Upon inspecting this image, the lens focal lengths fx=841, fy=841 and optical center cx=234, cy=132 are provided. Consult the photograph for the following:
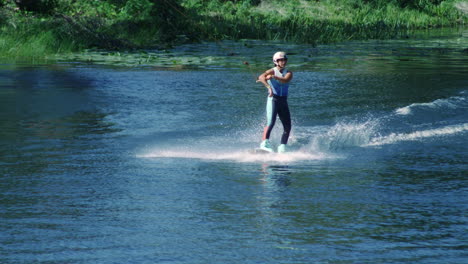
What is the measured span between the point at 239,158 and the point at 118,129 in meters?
3.37

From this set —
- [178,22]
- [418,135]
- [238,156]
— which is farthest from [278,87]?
[178,22]

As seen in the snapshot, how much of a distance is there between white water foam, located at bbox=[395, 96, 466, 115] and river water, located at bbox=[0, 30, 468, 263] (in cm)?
→ 10

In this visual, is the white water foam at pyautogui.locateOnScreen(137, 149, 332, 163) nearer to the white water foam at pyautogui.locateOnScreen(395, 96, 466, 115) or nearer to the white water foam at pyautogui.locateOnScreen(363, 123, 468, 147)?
the white water foam at pyautogui.locateOnScreen(363, 123, 468, 147)

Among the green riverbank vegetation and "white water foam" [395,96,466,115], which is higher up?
the green riverbank vegetation

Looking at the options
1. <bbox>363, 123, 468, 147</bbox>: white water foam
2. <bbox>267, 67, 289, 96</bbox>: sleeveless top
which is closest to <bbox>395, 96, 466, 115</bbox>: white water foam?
<bbox>363, 123, 468, 147</bbox>: white water foam

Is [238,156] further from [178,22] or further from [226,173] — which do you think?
[178,22]

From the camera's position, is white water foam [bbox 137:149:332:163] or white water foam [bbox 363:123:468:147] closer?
white water foam [bbox 137:149:332:163]

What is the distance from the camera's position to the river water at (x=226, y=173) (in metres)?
6.93

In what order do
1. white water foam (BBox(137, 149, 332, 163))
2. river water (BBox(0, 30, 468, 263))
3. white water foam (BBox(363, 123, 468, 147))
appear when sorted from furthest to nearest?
white water foam (BBox(363, 123, 468, 147)), white water foam (BBox(137, 149, 332, 163)), river water (BBox(0, 30, 468, 263))

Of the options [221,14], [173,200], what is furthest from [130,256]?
[221,14]

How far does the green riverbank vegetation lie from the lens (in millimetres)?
31750

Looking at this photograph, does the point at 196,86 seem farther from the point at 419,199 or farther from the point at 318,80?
the point at 419,199

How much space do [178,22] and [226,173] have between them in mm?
29299

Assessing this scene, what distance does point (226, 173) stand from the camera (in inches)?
405
